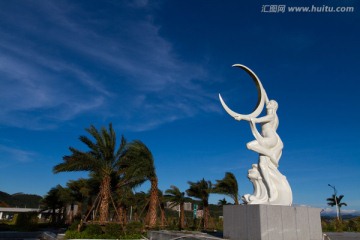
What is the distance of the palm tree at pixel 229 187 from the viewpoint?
24922 millimetres

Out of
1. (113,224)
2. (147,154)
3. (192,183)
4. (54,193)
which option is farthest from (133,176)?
(54,193)

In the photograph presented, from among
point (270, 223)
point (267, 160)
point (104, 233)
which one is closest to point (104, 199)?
point (104, 233)

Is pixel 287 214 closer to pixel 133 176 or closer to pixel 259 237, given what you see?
pixel 259 237

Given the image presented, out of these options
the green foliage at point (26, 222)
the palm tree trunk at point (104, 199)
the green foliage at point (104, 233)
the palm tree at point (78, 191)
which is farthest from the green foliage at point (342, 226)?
the palm tree at point (78, 191)

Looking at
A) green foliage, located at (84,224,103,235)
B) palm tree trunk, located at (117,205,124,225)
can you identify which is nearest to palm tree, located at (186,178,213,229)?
palm tree trunk, located at (117,205,124,225)

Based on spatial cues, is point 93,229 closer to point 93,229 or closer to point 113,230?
point 93,229

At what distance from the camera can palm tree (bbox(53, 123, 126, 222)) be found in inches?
688

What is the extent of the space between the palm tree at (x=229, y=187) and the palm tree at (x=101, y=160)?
400 inches

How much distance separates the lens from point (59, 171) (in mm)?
17750

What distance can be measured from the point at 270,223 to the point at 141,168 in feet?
39.2

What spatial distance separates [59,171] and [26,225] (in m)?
9.14

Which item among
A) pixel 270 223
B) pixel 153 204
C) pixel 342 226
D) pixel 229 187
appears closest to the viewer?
pixel 270 223

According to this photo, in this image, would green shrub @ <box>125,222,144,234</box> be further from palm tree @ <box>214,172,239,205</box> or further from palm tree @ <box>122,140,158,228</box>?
palm tree @ <box>214,172,239,205</box>

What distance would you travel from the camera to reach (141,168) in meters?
19.4
